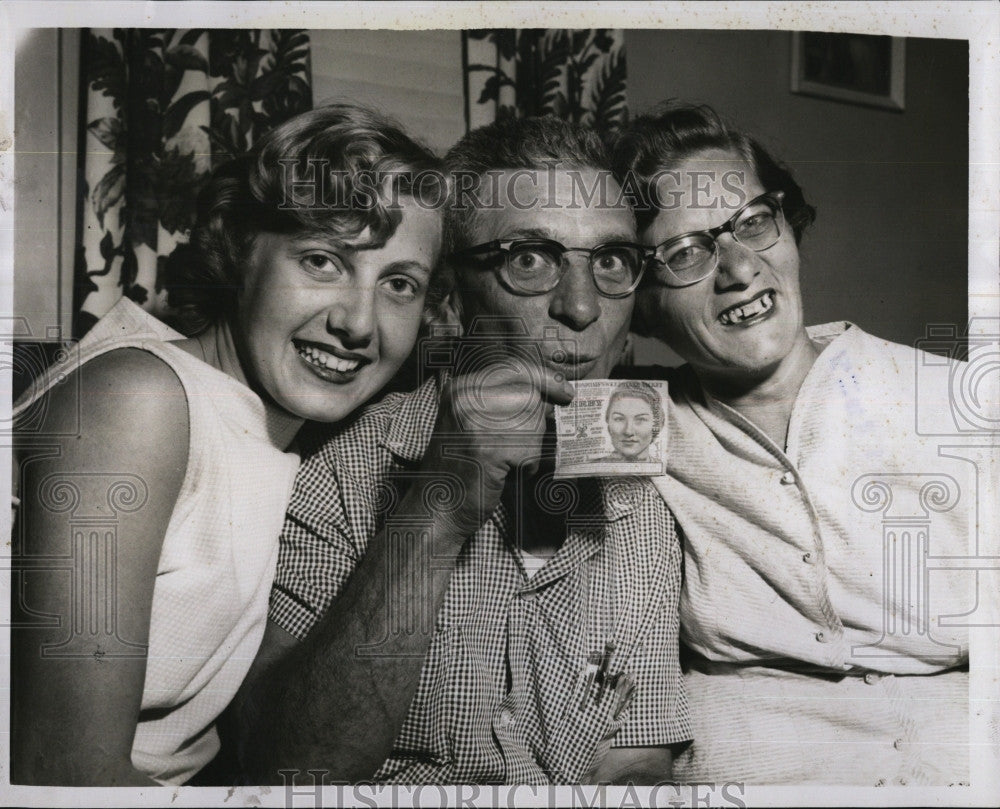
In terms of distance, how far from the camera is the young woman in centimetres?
170

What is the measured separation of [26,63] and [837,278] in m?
1.63

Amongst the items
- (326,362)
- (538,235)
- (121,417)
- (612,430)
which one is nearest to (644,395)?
(612,430)

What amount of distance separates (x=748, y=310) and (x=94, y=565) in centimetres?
132

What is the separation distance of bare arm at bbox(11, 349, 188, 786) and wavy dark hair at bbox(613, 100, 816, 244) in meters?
0.95

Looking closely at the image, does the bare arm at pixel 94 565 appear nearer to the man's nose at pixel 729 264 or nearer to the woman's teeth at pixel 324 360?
the woman's teeth at pixel 324 360

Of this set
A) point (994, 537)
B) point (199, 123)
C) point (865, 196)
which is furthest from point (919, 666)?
point (199, 123)

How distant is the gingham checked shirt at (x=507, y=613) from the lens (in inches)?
67.7

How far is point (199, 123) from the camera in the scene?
1786 mm

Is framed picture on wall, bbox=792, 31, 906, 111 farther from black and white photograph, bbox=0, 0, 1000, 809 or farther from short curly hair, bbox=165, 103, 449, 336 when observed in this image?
short curly hair, bbox=165, 103, 449, 336

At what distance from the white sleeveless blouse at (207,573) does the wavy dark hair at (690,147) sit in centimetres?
84

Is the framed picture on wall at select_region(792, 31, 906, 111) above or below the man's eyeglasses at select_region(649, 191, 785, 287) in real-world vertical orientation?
above

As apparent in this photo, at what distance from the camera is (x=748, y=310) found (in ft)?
5.89

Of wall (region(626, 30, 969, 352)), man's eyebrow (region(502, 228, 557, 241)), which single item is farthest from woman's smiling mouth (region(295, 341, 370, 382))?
wall (region(626, 30, 969, 352))

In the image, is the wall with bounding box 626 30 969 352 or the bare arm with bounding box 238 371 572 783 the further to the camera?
the wall with bounding box 626 30 969 352
